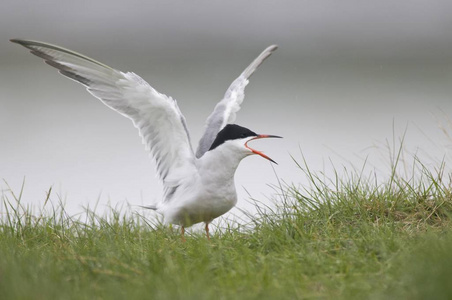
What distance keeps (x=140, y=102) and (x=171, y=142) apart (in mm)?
485

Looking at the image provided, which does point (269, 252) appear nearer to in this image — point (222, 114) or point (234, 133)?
point (234, 133)

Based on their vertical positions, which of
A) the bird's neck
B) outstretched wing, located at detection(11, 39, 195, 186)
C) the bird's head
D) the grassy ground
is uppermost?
outstretched wing, located at detection(11, 39, 195, 186)

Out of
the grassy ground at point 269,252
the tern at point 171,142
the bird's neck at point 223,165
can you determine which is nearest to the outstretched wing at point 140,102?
the tern at point 171,142

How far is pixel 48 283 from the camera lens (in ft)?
12.7

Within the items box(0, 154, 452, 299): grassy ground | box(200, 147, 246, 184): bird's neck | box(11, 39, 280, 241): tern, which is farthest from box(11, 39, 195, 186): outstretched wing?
box(0, 154, 452, 299): grassy ground

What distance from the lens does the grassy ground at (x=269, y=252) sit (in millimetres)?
3738

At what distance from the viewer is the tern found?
5.96 m

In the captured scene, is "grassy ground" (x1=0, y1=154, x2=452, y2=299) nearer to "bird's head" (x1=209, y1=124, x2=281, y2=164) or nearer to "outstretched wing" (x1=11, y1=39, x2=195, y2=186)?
"bird's head" (x1=209, y1=124, x2=281, y2=164)

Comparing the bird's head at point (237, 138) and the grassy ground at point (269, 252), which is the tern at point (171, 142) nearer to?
the bird's head at point (237, 138)

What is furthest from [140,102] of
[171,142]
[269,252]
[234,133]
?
[269,252]

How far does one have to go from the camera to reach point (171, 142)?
643cm

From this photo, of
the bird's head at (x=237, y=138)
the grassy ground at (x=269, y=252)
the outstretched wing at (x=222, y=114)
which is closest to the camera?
the grassy ground at (x=269, y=252)

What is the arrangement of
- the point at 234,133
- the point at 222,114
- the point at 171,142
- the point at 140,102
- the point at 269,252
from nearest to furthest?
the point at 269,252 < the point at 234,133 < the point at 140,102 < the point at 171,142 < the point at 222,114

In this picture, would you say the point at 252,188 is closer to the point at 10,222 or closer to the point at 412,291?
the point at 10,222
